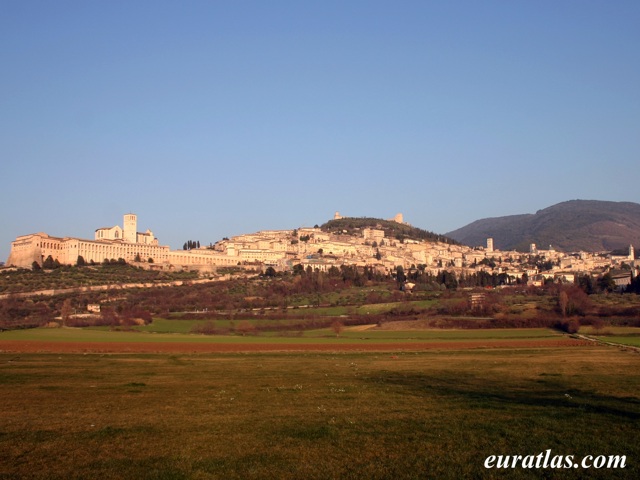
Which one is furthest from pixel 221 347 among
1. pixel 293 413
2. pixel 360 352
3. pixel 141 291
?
pixel 141 291

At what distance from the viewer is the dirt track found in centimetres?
4662

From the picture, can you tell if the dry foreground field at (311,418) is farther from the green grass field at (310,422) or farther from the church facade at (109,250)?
the church facade at (109,250)

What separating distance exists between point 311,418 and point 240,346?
36.2 meters

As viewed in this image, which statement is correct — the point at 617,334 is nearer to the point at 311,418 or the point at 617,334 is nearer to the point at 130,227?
the point at 311,418

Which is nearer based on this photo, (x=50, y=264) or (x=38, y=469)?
(x=38, y=469)

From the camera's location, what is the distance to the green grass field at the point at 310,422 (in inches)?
467

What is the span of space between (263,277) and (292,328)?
6735 centimetres

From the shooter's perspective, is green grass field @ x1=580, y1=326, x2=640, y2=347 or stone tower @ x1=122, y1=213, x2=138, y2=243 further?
stone tower @ x1=122, y1=213, x2=138, y2=243

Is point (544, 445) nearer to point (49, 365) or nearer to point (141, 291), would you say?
point (49, 365)

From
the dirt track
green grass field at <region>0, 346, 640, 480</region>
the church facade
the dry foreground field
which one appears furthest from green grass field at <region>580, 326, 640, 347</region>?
the church facade

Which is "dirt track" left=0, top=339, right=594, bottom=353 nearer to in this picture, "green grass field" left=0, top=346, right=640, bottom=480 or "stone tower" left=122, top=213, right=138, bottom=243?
"green grass field" left=0, top=346, right=640, bottom=480

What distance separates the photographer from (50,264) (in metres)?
137

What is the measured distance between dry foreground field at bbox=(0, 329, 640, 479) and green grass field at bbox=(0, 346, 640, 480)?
4 cm

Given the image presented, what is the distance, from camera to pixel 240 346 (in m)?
52.3
